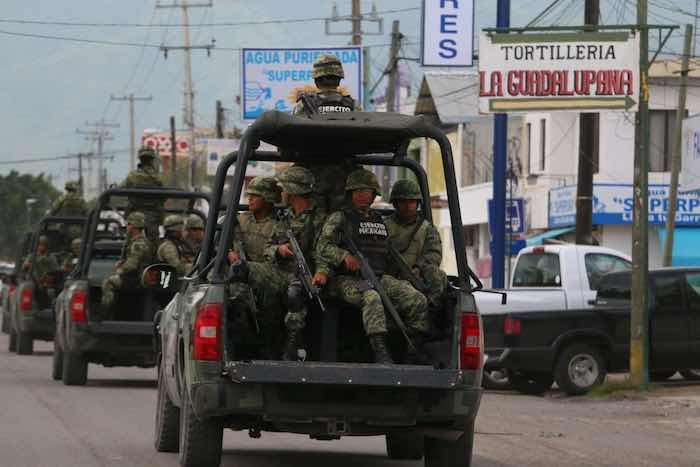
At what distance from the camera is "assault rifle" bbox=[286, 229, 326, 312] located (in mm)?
9969

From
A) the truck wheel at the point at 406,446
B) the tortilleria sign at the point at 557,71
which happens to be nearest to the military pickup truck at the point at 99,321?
the tortilleria sign at the point at 557,71

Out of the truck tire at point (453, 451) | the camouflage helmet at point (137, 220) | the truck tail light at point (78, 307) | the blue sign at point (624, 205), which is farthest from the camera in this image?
the blue sign at point (624, 205)

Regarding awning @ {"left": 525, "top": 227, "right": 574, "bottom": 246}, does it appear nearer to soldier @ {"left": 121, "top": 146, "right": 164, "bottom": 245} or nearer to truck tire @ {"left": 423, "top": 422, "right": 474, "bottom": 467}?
soldier @ {"left": 121, "top": 146, "right": 164, "bottom": 245}

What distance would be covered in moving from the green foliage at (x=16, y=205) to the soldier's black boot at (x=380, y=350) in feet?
497

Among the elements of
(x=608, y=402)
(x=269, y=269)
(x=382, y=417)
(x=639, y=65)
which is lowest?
(x=608, y=402)

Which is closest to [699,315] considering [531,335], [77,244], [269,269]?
[531,335]

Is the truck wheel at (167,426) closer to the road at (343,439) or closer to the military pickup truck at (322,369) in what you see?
the road at (343,439)

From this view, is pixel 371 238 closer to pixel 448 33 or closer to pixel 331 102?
pixel 331 102

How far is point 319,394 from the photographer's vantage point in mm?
9609

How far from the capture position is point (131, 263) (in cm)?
1852

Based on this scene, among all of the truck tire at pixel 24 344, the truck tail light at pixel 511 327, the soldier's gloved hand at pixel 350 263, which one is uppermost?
the soldier's gloved hand at pixel 350 263

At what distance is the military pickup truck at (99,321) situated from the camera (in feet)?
60.6

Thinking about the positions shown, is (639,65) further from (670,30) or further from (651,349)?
(651,349)

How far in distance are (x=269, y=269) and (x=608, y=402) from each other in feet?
33.3
